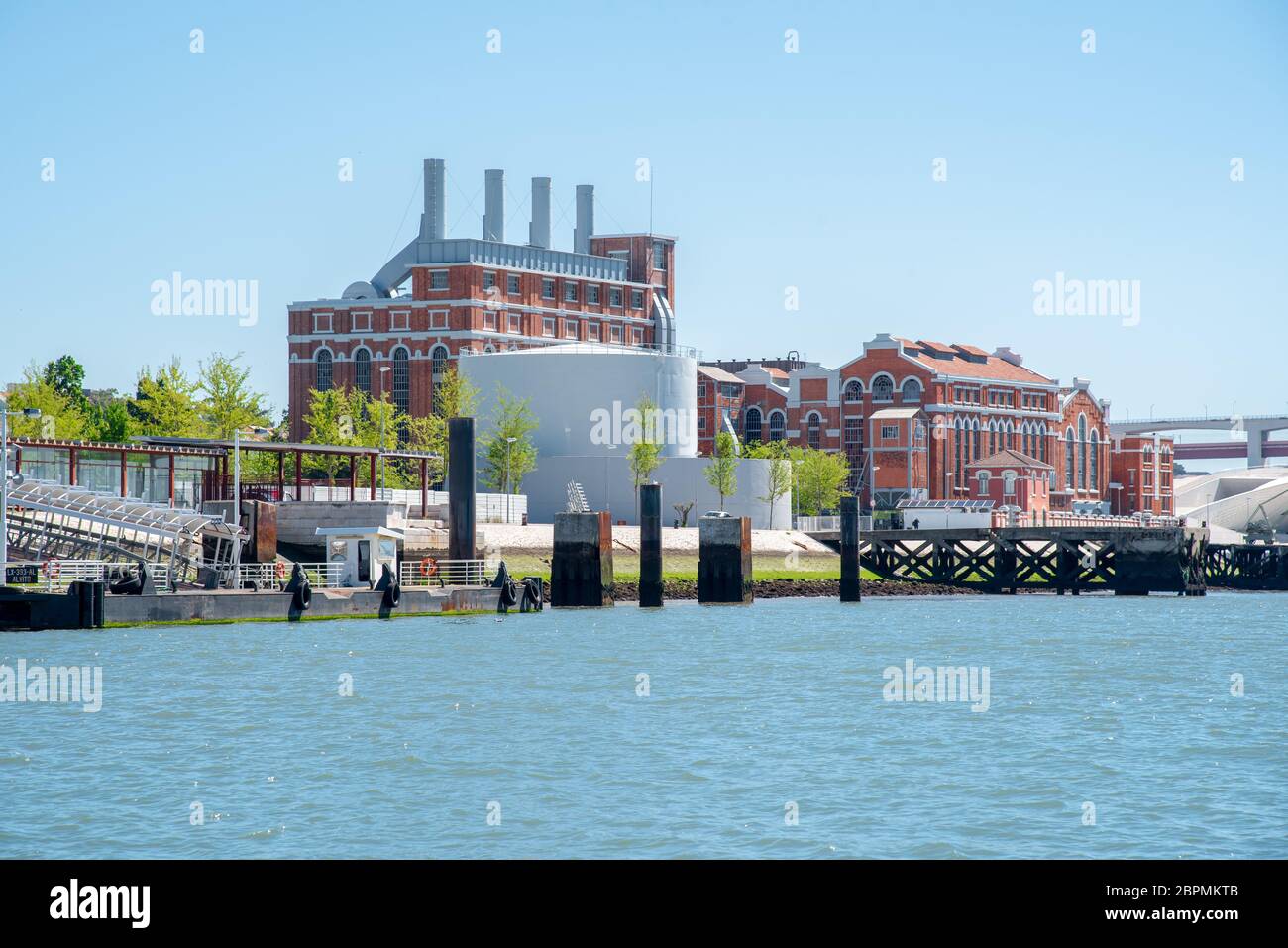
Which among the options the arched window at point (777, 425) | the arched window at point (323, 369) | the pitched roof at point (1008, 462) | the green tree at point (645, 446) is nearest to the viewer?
the green tree at point (645, 446)

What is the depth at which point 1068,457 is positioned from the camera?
155500 millimetres

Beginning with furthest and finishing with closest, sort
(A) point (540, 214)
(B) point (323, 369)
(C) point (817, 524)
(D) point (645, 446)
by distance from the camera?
(A) point (540, 214) → (B) point (323, 369) → (C) point (817, 524) → (D) point (645, 446)

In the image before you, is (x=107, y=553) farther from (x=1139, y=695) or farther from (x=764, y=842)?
(x=764, y=842)

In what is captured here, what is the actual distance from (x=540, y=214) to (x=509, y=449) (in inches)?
1661

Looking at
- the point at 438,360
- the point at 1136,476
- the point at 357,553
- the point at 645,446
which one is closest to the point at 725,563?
the point at 357,553

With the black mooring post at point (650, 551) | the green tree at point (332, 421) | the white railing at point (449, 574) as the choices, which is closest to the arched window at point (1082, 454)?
the green tree at point (332, 421)

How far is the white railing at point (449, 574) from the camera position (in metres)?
65.2

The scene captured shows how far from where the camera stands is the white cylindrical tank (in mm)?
109875

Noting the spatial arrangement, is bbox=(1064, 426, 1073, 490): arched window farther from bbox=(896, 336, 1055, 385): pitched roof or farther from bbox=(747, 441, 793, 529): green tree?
bbox=(747, 441, 793, 529): green tree

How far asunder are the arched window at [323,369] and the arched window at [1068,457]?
7015cm

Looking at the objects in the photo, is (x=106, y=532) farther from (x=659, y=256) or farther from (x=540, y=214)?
(x=659, y=256)

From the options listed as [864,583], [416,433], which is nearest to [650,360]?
[416,433]

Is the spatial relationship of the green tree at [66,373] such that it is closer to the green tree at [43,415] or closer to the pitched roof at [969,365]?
the green tree at [43,415]

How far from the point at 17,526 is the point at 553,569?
21.6 meters
